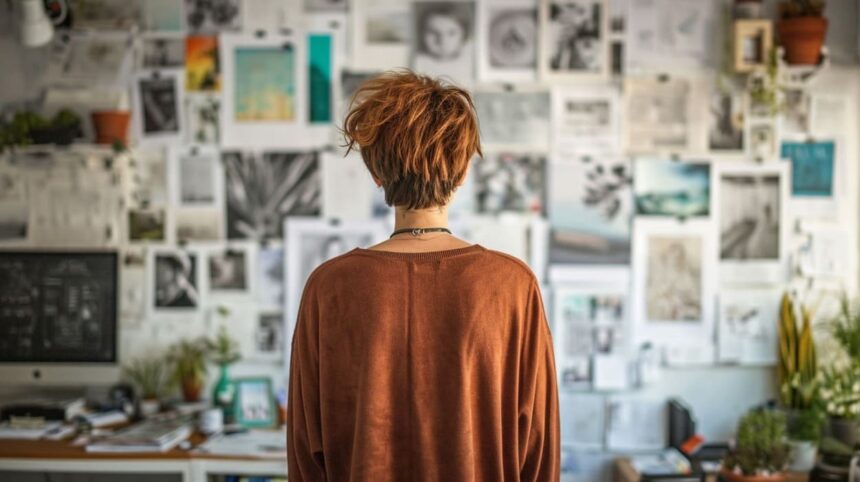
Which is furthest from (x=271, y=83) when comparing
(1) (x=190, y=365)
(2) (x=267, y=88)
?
(1) (x=190, y=365)

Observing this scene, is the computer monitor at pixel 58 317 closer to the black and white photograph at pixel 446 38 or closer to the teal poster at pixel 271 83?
A: the teal poster at pixel 271 83

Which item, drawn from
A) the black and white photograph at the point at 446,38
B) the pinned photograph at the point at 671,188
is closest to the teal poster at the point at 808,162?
the pinned photograph at the point at 671,188

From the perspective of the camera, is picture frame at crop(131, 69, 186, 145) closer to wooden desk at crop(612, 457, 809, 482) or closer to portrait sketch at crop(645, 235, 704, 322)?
portrait sketch at crop(645, 235, 704, 322)

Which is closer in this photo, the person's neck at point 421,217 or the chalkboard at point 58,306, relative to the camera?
the person's neck at point 421,217

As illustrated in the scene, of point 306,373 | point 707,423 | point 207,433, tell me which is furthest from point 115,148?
point 707,423

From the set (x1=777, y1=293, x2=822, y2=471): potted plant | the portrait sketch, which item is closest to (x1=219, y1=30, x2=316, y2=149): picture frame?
the portrait sketch

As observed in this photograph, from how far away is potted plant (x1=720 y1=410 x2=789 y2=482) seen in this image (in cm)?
251

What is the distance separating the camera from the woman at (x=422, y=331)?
1363 mm

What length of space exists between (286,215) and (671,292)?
1.40 m

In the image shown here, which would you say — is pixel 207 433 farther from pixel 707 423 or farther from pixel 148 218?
pixel 707 423

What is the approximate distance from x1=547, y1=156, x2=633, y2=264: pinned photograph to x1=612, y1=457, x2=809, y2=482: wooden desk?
2.30ft

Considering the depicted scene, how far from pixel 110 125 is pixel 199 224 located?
468mm

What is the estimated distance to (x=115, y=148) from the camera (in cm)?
298

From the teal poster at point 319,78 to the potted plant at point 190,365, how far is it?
3.04 feet
